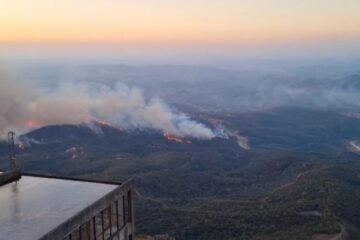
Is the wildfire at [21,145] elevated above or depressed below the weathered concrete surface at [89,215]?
below

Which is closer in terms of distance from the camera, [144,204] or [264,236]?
[264,236]

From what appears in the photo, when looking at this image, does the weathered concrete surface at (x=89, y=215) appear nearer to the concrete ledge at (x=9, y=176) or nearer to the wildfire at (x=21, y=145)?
the concrete ledge at (x=9, y=176)

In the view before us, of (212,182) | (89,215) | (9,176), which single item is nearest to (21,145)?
(212,182)

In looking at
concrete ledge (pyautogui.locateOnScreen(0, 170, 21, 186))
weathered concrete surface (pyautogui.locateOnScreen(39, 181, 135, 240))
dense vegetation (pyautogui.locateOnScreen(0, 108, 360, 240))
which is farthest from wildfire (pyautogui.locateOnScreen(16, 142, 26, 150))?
weathered concrete surface (pyautogui.locateOnScreen(39, 181, 135, 240))

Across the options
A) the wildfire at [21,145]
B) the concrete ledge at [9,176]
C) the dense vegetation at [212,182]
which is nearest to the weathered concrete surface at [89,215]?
the concrete ledge at [9,176]

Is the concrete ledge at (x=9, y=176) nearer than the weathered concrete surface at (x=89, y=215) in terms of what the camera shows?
No

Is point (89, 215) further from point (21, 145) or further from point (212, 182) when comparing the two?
point (21, 145)

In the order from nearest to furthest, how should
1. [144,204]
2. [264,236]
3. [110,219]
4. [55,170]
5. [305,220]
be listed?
[110,219] → [264,236] → [305,220] → [144,204] → [55,170]

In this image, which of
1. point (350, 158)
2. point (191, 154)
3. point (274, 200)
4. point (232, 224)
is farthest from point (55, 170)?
point (350, 158)

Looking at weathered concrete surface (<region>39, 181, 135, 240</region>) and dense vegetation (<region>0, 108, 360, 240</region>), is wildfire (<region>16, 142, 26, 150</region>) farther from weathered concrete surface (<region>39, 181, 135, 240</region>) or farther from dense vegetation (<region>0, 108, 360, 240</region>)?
weathered concrete surface (<region>39, 181, 135, 240</region>)

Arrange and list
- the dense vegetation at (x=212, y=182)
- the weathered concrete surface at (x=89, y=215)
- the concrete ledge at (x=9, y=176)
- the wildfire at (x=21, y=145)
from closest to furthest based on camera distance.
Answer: the weathered concrete surface at (x=89, y=215) < the concrete ledge at (x=9, y=176) < the dense vegetation at (x=212, y=182) < the wildfire at (x=21, y=145)

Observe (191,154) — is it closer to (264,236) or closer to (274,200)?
(274,200)
